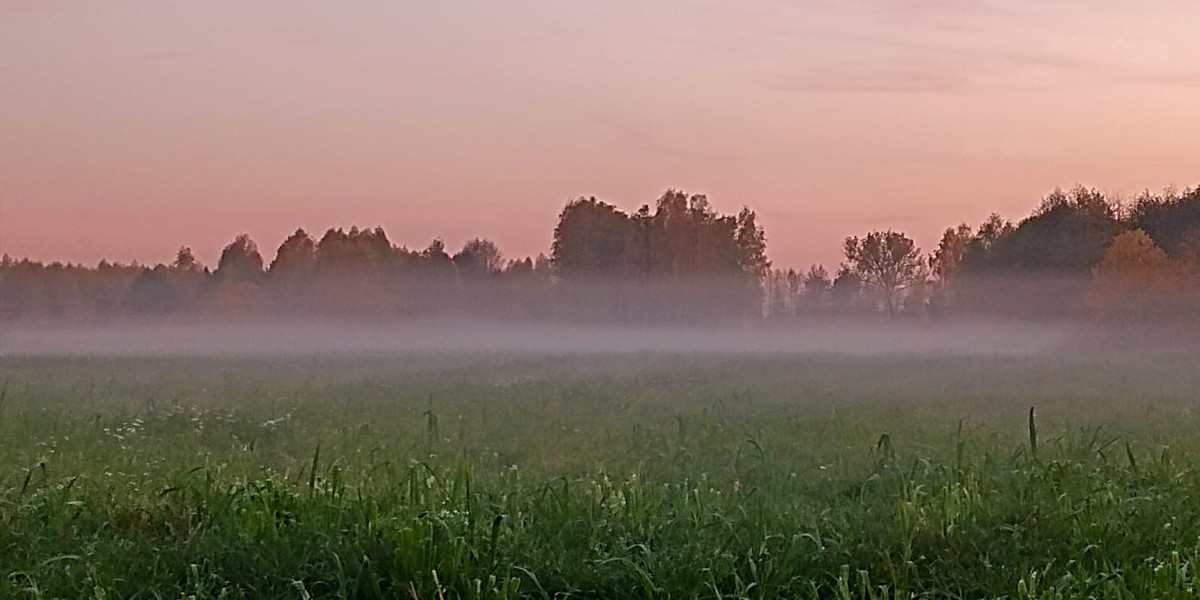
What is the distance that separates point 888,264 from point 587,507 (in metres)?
104

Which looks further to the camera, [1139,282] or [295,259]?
[295,259]

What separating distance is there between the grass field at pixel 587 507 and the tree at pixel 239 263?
9898 cm

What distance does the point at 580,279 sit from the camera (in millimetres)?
106062

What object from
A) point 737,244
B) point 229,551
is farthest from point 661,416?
point 737,244

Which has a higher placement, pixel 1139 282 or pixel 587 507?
pixel 1139 282

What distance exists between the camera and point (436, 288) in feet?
383

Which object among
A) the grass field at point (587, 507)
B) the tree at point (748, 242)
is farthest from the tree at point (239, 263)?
the grass field at point (587, 507)

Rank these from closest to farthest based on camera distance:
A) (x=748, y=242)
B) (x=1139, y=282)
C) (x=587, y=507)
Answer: (x=587, y=507) → (x=1139, y=282) → (x=748, y=242)

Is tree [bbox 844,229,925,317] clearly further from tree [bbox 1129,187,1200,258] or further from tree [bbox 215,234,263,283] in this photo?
tree [bbox 215,234,263,283]

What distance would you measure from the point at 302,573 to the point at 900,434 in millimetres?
11069

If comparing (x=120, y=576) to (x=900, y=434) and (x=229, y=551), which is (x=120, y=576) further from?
(x=900, y=434)

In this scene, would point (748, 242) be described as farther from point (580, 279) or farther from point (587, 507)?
point (587, 507)

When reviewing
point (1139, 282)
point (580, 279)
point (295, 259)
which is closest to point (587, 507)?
point (1139, 282)

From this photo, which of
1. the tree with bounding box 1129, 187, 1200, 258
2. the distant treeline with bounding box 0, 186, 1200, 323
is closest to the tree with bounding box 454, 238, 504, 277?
the distant treeline with bounding box 0, 186, 1200, 323
